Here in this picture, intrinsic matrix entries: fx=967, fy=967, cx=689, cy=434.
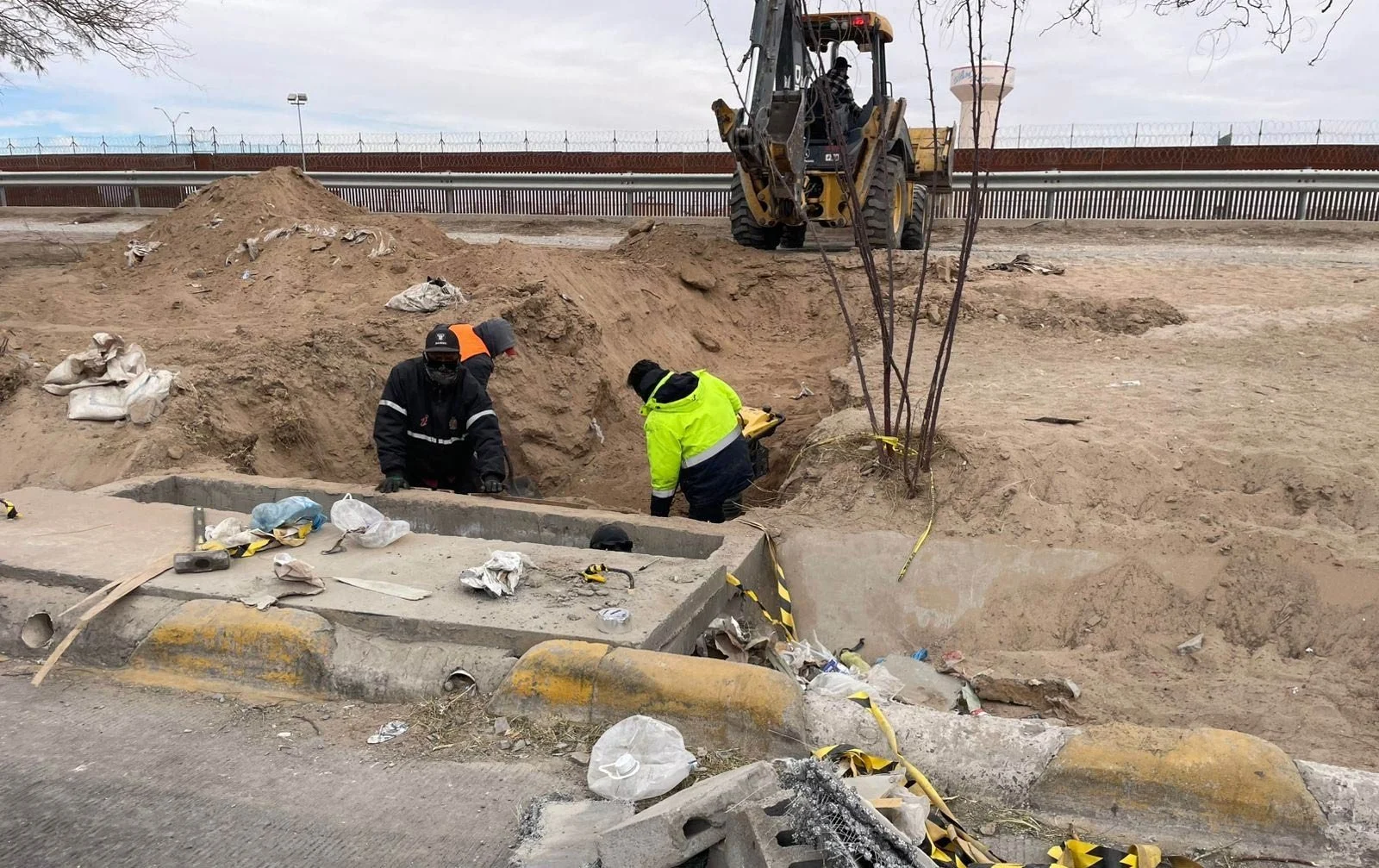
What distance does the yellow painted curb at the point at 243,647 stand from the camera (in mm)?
4020

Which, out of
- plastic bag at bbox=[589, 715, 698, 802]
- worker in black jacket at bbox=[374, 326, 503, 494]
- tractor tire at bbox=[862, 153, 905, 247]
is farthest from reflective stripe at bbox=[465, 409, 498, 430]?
tractor tire at bbox=[862, 153, 905, 247]

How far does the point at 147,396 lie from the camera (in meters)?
7.28

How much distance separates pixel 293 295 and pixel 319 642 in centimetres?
717

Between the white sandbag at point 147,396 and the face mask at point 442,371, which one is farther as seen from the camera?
the white sandbag at point 147,396

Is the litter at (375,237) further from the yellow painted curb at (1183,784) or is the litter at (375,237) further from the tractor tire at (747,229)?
the yellow painted curb at (1183,784)

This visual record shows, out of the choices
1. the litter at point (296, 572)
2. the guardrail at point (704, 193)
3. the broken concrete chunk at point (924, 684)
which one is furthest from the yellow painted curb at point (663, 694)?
the guardrail at point (704, 193)

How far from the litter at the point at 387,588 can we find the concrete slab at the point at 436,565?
0.04 metres

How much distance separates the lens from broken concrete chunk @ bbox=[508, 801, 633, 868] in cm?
286

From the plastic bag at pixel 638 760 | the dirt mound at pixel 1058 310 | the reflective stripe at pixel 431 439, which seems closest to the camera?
the plastic bag at pixel 638 760

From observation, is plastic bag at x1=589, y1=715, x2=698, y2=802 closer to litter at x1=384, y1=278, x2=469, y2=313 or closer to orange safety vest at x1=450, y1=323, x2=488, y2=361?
orange safety vest at x1=450, y1=323, x2=488, y2=361

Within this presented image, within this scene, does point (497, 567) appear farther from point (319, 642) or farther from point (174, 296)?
point (174, 296)

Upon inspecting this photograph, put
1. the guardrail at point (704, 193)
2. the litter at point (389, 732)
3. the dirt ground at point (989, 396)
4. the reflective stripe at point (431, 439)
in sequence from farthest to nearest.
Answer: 1. the guardrail at point (704, 193)
2. the reflective stripe at point (431, 439)
3. the dirt ground at point (989, 396)
4. the litter at point (389, 732)

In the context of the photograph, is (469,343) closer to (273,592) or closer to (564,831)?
(273,592)

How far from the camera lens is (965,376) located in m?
8.21
